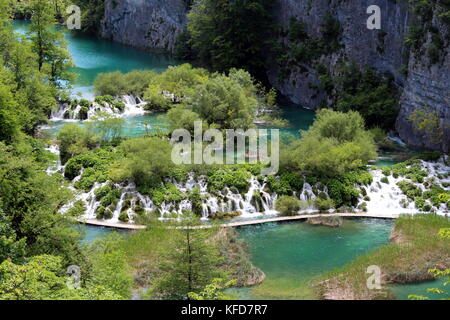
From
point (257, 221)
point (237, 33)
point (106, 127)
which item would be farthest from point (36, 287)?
point (237, 33)

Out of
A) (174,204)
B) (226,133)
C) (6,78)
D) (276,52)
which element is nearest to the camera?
(174,204)

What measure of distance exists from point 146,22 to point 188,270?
56.9m

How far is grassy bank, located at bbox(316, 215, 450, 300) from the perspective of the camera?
70.4ft

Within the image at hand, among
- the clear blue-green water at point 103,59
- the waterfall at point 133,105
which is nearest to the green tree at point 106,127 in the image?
the waterfall at point 133,105

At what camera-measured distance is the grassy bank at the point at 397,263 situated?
70.4ft

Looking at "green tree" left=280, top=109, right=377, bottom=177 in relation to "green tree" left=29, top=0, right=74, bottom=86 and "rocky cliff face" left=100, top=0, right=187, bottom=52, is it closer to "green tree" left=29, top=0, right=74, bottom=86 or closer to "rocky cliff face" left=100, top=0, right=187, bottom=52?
"green tree" left=29, top=0, right=74, bottom=86

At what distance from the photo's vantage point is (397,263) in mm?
23250

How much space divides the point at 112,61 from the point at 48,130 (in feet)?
84.1

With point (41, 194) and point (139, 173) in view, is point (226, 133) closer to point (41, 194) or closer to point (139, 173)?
point (139, 173)

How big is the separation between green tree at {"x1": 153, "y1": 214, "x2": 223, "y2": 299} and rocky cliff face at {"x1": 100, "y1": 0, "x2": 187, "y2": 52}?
2022 inches

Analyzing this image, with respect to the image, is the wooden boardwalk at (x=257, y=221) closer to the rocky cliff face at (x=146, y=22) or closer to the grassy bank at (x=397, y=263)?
the grassy bank at (x=397, y=263)
